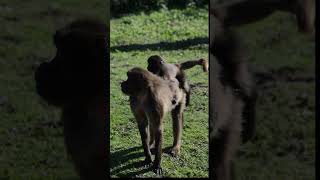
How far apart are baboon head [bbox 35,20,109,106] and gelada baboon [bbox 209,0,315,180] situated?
733mm

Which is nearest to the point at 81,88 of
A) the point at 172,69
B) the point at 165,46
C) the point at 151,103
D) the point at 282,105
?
the point at 151,103

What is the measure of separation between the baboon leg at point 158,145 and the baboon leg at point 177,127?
0.13 metres

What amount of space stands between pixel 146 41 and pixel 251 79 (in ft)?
15.1

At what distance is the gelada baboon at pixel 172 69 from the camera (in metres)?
4.70

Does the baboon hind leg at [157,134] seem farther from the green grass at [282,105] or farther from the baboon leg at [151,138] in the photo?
the green grass at [282,105]

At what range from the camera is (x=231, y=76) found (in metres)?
4.14

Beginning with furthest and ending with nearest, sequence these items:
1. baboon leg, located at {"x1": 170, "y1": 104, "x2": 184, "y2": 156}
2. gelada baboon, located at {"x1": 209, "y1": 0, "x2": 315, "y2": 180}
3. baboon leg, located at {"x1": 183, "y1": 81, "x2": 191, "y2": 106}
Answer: baboon leg, located at {"x1": 183, "y1": 81, "x2": 191, "y2": 106} → baboon leg, located at {"x1": 170, "y1": 104, "x2": 184, "y2": 156} → gelada baboon, located at {"x1": 209, "y1": 0, "x2": 315, "y2": 180}

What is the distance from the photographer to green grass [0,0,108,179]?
13.8 ft

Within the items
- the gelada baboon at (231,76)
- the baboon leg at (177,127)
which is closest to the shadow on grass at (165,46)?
the baboon leg at (177,127)

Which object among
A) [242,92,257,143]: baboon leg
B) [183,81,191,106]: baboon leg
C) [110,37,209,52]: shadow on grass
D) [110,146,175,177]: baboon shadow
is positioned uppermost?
[110,37,209,52]: shadow on grass

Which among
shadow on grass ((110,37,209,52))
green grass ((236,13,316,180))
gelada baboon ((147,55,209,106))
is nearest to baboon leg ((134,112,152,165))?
gelada baboon ((147,55,209,106))

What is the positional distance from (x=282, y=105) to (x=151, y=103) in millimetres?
932

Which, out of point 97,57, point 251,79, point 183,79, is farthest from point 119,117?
point 251,79

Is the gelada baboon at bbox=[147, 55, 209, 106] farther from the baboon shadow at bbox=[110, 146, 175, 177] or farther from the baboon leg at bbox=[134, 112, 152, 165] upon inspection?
the baboon shadow at bbox=[110, 146, 175, 177]
